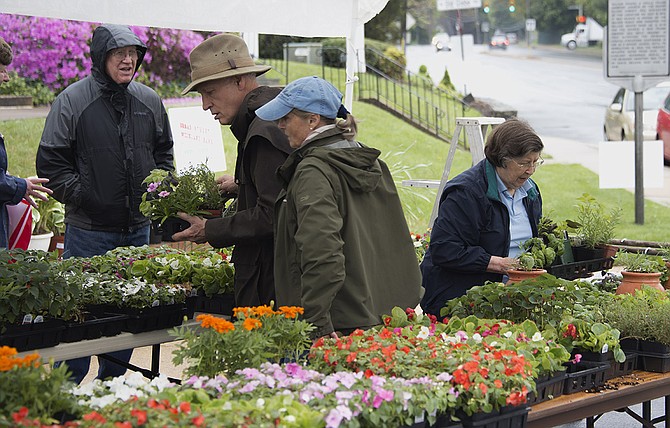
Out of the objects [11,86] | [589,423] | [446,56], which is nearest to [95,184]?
[589,423]

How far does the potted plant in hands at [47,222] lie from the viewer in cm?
762

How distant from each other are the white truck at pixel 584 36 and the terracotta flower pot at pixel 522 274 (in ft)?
127

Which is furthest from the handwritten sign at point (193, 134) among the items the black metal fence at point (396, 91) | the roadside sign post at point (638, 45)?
the black metal fence at point (396, 91)

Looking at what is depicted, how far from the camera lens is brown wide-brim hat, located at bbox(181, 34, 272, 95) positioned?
12.0 feet

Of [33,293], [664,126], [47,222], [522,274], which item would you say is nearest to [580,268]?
[522,274]

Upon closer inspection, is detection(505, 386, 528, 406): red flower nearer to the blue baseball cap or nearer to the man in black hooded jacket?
the blue baseball cap

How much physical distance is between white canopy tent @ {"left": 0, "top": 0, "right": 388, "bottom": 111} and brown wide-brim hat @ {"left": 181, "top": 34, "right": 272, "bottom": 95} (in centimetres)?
77

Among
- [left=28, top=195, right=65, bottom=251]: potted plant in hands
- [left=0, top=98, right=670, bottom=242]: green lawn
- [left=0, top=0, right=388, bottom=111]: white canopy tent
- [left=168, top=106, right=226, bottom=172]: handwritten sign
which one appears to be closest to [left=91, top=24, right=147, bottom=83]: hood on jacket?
[left=0, top=0, right=388, bottom=111]: white canopy tent

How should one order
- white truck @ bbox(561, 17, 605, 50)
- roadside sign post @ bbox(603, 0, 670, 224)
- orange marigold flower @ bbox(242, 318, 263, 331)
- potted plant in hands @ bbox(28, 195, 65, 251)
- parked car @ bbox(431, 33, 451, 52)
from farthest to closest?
white truck @ bbox(561, 17, 605, 50) < parked car @ bbox(431, 33, 451, 52) < roadside sign post @ bbox(603, 0, 670, 224) < potted plant in hands @ bbox(28, 195, 65, 251) < orange marigold flower @ bbox(242, 318, 263, 331)

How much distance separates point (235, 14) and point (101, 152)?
93 centimetres

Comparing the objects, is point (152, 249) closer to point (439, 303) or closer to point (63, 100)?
point (63, 100)

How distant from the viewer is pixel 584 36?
41.7 m

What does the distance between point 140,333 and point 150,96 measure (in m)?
1.64

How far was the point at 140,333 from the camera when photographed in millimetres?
3646
